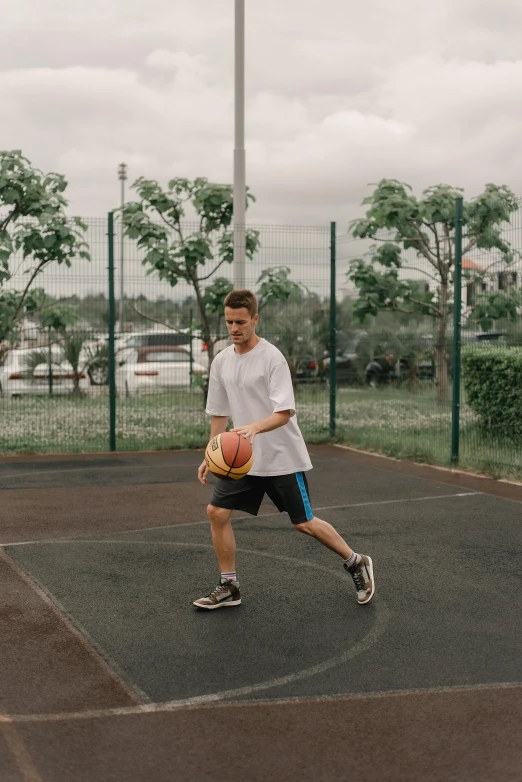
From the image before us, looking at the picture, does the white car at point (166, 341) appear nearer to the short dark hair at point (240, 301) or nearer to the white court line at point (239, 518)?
the white court line at point (239, 518)

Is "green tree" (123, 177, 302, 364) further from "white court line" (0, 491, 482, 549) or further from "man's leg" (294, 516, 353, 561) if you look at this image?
"man's leg" (294, 516, 353, 561)

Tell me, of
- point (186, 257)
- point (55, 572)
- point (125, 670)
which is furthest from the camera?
point (186, 257)

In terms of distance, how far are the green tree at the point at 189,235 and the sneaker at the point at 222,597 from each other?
301 inches

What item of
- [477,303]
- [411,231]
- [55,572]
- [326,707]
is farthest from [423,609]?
[411,231]

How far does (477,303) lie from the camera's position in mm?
10727

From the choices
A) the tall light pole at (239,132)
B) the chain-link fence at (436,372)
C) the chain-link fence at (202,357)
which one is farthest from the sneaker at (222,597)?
the tall light pole at (239,132)

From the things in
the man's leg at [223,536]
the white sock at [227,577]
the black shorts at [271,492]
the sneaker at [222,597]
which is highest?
the black shorts at [271,492]

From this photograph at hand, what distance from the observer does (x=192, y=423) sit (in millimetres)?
13555

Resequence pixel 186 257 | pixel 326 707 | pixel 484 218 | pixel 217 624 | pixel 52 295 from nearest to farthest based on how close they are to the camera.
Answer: pixel 326 707
pixel 217 624
pixel 484 218
pixel 52 295
pixel 186 257

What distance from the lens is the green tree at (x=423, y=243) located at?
10.5 m

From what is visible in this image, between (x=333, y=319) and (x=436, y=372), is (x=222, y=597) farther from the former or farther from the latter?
(x=333, y=319)

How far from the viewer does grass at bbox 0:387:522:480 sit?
39.2ft

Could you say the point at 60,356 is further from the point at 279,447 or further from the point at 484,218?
the point at 279,447

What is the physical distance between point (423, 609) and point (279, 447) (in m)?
1.31
